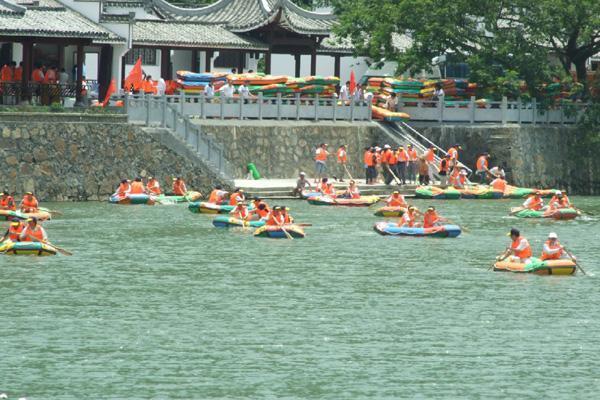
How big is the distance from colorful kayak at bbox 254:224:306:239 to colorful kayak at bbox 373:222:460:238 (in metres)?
2.81

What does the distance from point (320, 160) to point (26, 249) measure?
882 inches

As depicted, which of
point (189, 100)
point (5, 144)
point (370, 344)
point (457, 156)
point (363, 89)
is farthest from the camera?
point (363, 89)

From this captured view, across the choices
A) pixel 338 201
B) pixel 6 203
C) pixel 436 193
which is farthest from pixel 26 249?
pixel 436 193

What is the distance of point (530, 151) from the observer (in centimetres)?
7394

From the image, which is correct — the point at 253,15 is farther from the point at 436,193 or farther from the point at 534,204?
the point at 534,204

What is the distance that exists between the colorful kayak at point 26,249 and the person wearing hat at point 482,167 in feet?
91.9

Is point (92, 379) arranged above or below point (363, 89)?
below

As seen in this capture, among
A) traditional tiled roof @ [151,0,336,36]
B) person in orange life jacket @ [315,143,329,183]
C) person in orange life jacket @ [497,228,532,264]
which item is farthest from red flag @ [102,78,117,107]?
person in orange life jacket @ [497,228,532,264]

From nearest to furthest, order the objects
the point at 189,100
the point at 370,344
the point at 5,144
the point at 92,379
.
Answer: the point at 92,379, the point at 370,344, the point at 5,144, the point at 189,100

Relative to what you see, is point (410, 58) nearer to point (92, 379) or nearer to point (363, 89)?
point (363, 89)

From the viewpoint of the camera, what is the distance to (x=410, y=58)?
241 ft

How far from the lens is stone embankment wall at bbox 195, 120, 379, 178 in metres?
66.2

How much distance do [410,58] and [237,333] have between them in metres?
39.1

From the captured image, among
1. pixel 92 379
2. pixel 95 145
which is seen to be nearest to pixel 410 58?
pixel 95 145
